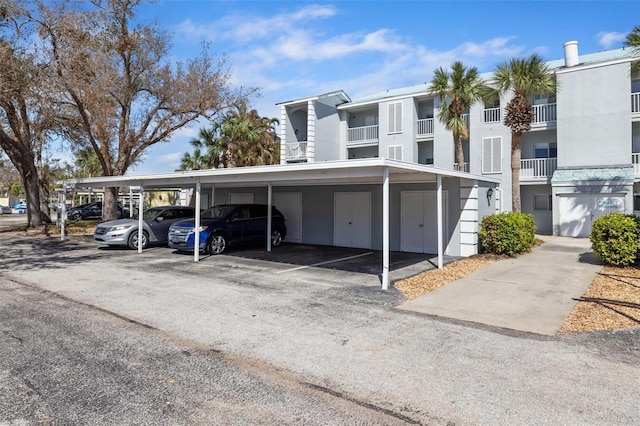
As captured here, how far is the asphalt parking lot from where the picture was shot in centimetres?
352

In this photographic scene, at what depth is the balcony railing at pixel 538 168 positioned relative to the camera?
2062 cm

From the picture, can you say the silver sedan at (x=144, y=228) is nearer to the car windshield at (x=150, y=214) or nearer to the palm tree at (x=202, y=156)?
the car windshield at (x=150, y=214)

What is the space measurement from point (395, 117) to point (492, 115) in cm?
552

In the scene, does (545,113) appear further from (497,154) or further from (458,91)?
(458,91)

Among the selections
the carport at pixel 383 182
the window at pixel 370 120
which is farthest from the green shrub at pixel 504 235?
the window at pixel 370 120

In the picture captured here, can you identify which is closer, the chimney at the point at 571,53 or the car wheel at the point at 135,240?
the car wheel at the point at 135,240

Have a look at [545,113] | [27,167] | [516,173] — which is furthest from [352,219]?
[27,167]

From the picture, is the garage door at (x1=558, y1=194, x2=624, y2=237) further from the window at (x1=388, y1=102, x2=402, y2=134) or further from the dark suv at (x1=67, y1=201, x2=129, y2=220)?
the dark suv at (x1=67, y1=201, x2=129, y2=220)

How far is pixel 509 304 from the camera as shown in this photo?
691cm

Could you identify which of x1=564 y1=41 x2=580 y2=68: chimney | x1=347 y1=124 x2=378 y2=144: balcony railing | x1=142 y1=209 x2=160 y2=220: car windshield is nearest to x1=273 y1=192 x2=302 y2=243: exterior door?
x1=142 y1=209 x2=160 y2=220: car windshield

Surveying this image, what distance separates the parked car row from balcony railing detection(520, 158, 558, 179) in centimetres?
1360

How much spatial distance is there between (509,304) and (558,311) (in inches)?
28.8

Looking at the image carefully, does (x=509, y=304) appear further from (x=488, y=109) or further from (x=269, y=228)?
(x=488, y=109)

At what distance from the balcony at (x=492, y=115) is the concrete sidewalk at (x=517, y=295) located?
40.2 feet
